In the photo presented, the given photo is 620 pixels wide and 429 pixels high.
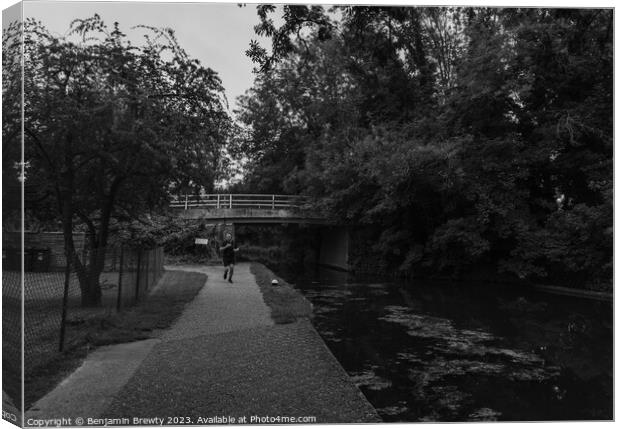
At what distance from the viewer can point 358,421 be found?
4.66 meters

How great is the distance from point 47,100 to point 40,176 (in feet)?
4.55

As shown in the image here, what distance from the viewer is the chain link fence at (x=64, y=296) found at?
4.67m

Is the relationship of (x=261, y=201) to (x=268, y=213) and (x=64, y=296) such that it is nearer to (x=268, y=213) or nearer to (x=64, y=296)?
(x=268, y=213)

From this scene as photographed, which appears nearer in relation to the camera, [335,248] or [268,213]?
[268,213]

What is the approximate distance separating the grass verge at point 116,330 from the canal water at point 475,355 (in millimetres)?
2977

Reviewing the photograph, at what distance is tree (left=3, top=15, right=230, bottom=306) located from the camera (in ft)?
24.0

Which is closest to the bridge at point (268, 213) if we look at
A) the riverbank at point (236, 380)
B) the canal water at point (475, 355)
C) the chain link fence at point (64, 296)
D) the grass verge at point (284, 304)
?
the grass verge at point (284, 304)

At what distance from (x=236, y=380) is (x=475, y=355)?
4510 millimetres

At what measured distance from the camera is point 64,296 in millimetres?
7070

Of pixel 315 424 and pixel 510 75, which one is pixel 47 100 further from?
pixel 510 75

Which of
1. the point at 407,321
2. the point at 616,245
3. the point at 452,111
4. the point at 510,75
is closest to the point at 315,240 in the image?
the point at 452,111

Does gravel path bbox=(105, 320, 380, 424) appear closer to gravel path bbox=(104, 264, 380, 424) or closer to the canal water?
gravel path bbox=(104, 264, 380, 424)

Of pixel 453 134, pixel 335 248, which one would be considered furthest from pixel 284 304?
pixel 335 248

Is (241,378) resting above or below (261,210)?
below
